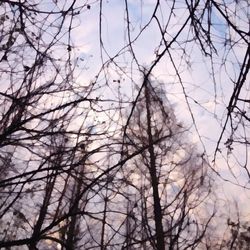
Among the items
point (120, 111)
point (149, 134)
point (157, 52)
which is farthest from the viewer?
point (149, 134)

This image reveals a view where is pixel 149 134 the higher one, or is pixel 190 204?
pixel 149 134

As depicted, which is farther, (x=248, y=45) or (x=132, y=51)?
(x=132, y=51)

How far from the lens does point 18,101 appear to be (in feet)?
12.7

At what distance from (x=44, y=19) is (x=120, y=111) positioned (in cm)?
93

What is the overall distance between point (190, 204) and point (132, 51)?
6191mm

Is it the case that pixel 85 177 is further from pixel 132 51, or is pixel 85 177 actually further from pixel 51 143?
pixel 132 51

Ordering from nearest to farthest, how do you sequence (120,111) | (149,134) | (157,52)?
(157,52), (120,111), (149,134)

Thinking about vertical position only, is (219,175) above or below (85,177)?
A: below

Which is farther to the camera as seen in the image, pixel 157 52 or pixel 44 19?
pixel 44 19

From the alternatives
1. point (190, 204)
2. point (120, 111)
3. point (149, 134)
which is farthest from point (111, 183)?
point (149, 134)

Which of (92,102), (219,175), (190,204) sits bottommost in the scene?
(219,175)

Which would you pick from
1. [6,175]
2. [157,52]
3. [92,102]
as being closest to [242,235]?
[6,175]

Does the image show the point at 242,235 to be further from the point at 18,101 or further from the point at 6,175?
the point at 18,101

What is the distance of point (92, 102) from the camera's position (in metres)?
3.52
